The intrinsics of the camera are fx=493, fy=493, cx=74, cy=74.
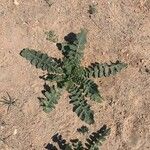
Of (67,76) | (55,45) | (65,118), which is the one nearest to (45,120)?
(65,118)

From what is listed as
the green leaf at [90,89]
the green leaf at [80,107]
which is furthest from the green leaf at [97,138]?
the green leaf at [90,89]

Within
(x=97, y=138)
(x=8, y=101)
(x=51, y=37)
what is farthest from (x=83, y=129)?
(x=51, y=37)

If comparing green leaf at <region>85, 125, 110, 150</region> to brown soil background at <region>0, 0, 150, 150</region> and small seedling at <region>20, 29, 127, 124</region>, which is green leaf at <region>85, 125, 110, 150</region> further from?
small seedling at <region>20, 29, 127, 124</region>

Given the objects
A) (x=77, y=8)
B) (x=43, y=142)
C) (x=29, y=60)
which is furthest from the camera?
(x=77, y=8)

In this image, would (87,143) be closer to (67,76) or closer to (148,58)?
(67,76)

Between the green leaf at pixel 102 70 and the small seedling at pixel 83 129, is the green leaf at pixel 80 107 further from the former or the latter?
the green leaf at pixel 102 70

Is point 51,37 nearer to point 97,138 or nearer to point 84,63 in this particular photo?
point 84,63
